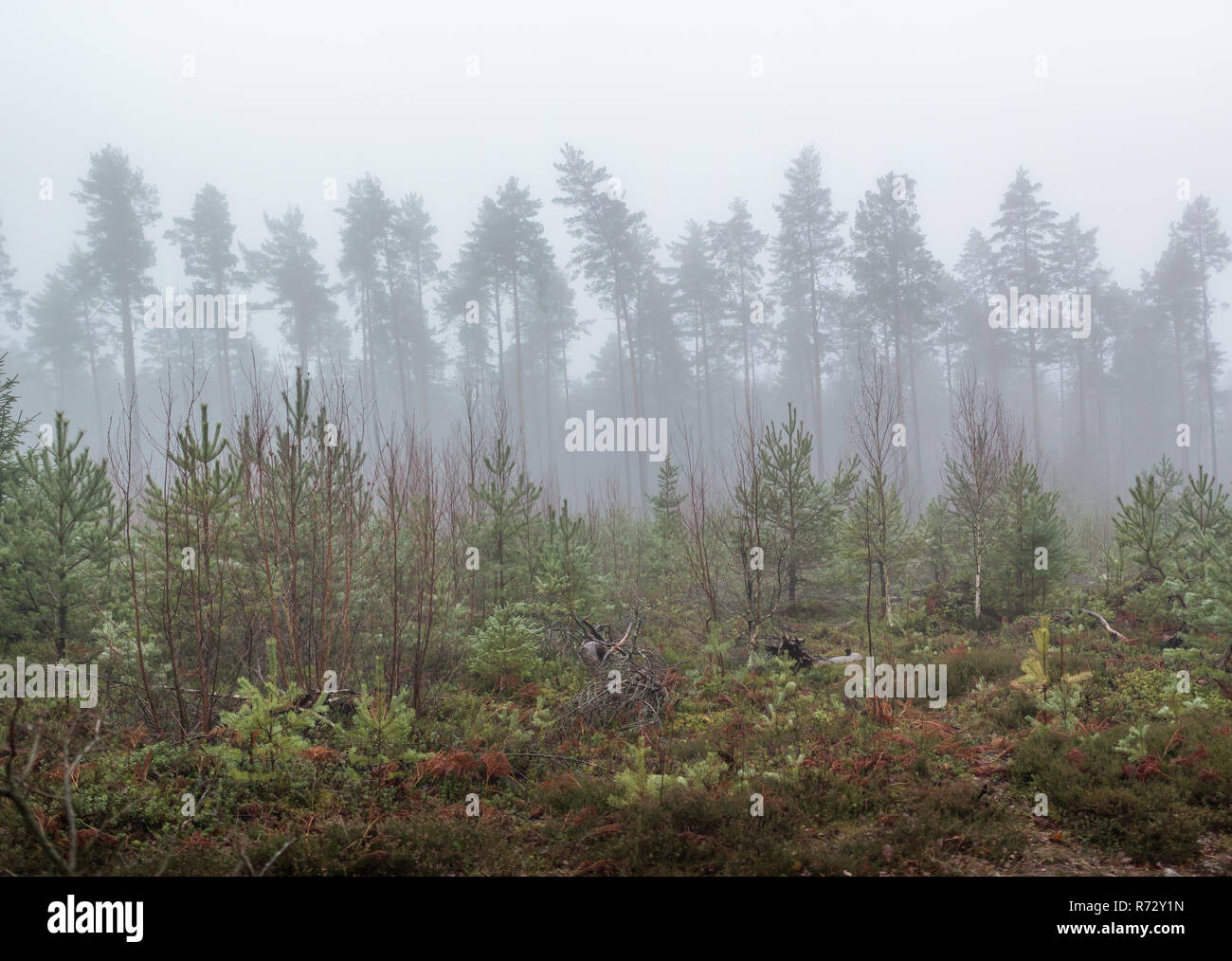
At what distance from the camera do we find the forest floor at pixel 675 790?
181 inches

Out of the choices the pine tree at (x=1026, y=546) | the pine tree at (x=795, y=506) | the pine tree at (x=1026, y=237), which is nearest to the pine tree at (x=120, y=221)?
the pine tree at (x=795, y=506)

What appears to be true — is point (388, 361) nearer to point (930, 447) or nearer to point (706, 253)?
point (706, 253)

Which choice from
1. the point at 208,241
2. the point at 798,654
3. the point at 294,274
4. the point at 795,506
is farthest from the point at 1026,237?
the point at 208,241

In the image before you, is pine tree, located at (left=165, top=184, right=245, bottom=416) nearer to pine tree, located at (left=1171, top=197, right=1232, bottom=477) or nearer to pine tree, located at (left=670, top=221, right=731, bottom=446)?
pine tree, located at (left=670, top=221, right=731, bottom=446)

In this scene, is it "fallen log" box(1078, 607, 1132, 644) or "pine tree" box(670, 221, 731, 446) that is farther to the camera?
"pine tree" box(670, 221, 731, 446)

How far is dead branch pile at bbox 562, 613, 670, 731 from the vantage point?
25.0 ft

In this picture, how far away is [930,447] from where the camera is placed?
5525 cm

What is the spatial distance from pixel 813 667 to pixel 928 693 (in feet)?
5.61

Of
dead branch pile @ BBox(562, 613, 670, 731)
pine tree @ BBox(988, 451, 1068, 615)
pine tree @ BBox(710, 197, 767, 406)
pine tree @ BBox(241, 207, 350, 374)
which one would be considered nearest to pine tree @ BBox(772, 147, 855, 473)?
pine tree @ BBox(710, 197, 767, 406)

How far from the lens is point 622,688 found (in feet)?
26.3

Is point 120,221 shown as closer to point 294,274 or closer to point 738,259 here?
point 294,274

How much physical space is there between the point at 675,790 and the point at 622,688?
2637mm

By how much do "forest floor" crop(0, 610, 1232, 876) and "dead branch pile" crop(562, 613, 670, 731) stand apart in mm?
147
